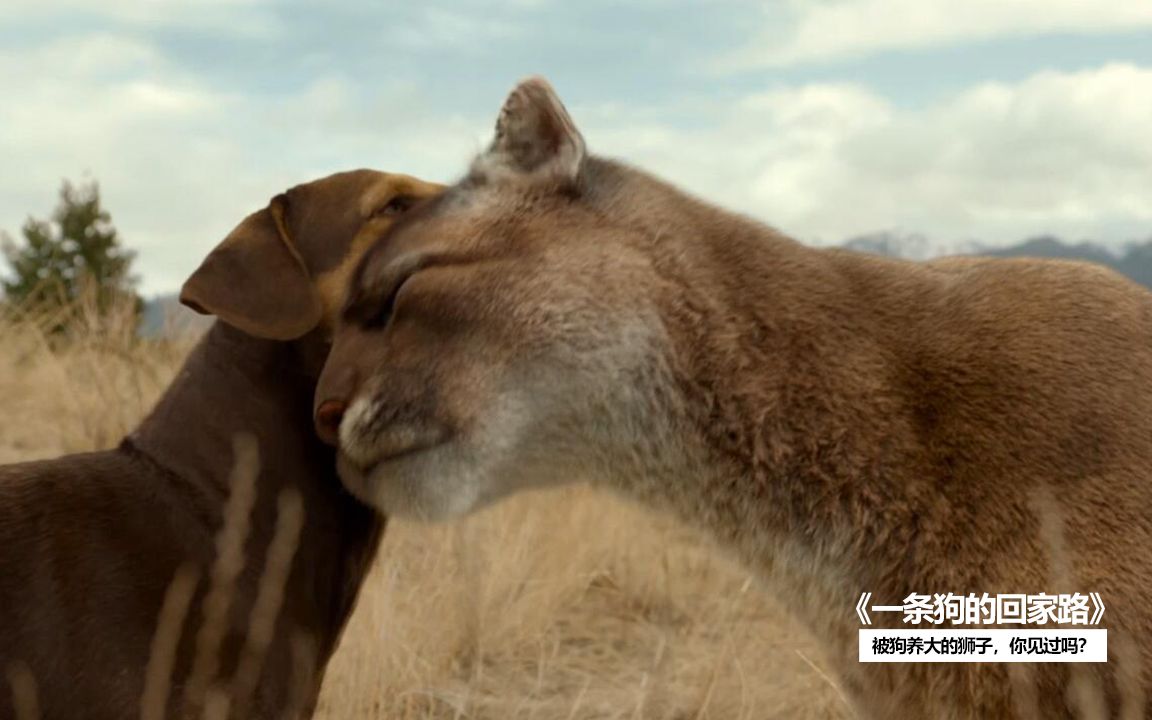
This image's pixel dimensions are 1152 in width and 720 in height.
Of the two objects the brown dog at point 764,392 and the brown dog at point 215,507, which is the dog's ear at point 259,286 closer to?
the brown dog at point 215,507

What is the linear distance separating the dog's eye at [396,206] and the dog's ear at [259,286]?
26cm

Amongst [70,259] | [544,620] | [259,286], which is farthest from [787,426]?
[70,259]

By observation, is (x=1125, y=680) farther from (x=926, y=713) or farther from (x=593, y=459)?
(x=593, y=459)

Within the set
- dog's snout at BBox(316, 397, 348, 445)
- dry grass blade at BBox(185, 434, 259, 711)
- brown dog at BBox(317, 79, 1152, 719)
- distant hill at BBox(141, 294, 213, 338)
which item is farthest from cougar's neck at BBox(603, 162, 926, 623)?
distant hill at BBox(141, 294, 213, 338)

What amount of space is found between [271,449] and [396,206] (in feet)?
2.45

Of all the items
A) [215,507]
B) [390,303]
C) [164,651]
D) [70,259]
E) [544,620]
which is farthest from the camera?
[70,259]

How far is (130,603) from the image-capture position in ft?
11.8

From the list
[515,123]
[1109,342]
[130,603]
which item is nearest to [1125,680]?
[1109,342]

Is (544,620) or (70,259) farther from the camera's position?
(70,259)

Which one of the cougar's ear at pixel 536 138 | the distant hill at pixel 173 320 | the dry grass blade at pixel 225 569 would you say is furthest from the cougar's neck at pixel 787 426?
the distant hill at pixel 173 320

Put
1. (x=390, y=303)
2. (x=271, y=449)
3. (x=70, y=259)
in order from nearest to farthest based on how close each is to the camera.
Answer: (x=390, y=303)
(x=271, y=449)
(x=70, y=259)

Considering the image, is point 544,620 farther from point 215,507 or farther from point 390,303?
point 390,303

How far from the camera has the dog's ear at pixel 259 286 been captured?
154 inches

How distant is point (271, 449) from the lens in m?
4.00
